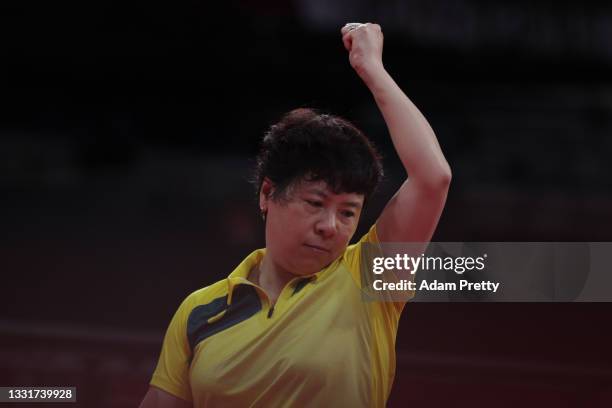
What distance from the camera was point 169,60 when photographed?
746 cm

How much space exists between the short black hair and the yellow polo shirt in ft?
0.32

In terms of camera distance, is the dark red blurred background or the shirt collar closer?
the shirt collar

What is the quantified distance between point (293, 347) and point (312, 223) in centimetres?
21

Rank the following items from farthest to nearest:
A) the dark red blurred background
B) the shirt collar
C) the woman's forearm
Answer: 1. the dark red blurred background
2. the shirt collar
3. the woman's forearm

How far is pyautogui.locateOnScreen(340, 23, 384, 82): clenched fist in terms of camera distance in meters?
1.38

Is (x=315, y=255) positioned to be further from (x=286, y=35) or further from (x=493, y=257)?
(x=286, y=35)

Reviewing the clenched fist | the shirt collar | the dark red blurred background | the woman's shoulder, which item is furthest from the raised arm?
the dark red blurred background

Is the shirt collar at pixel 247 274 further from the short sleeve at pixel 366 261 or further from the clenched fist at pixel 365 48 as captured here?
the clenched fist at pixel 365 48

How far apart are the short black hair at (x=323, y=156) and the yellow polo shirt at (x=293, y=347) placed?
10 centimetres

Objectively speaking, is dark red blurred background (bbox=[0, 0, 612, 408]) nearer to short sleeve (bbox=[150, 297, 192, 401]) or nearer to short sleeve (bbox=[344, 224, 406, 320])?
short sleeve (bbox=[150, 297, 192, 401])

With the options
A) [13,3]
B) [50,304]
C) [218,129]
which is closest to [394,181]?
[218,129]

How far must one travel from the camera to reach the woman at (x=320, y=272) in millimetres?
1353

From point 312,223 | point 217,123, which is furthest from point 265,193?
point 217,123

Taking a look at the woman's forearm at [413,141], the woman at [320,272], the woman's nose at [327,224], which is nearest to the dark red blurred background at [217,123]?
the woman at [320,272]
